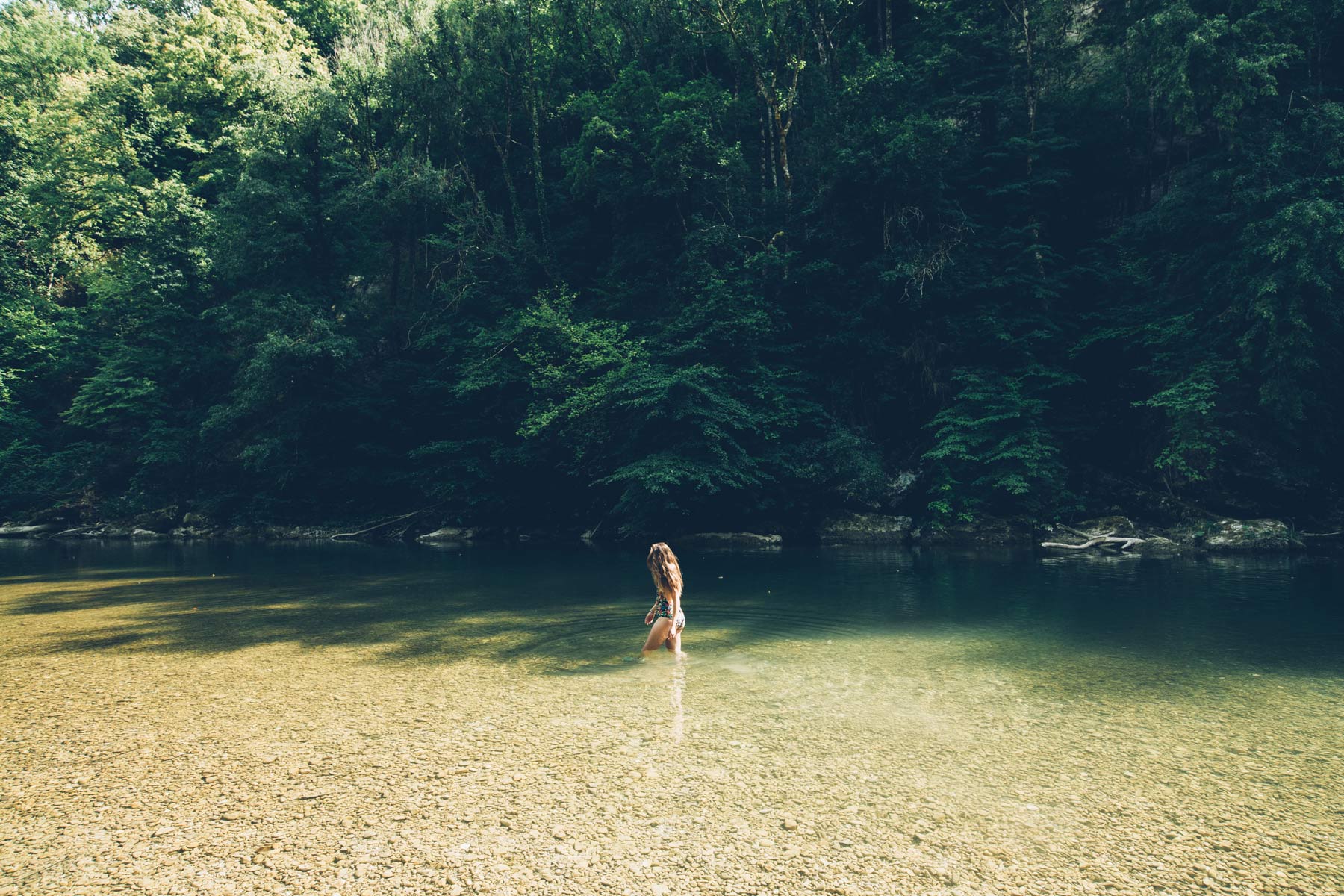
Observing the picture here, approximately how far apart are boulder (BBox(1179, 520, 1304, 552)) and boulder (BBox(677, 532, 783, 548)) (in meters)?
11.6

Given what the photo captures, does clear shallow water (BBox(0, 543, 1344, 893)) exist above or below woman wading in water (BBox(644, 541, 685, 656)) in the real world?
below

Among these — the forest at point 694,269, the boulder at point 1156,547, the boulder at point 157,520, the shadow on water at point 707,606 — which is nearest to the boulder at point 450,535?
the forest at point 694,269

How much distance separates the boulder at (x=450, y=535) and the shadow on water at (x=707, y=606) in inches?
320

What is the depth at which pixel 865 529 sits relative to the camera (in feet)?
83.0

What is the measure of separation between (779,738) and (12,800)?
16.3ft

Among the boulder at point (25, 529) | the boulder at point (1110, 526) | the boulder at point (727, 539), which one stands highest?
the boulder at point (25, 529)

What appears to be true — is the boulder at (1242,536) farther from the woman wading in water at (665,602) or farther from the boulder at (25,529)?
the boulder at (25,529)

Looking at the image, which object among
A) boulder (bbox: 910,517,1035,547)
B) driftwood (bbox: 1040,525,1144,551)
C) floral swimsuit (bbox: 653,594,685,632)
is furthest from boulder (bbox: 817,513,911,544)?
floral swimsuit (bbox: 653,594,685,632)

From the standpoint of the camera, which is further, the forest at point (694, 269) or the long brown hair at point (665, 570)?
the forest at point (694, 269)

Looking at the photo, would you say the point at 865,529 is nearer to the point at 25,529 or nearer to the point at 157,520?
the point at 157,520

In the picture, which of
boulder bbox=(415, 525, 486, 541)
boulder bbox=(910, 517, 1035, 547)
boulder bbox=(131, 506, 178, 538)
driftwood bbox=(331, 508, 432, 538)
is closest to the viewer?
boulder bbox=(910, 517, 1035, 547)

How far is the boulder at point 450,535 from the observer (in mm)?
28891

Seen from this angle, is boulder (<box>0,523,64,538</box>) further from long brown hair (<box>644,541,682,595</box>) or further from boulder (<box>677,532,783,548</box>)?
long brown hair (<box>644,541,682,595</box>)

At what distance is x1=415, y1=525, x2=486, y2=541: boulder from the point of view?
1137 inches
